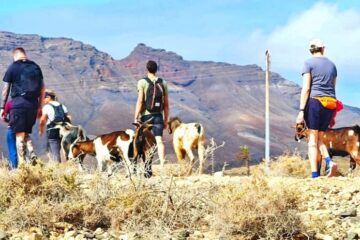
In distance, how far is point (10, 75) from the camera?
10781mm

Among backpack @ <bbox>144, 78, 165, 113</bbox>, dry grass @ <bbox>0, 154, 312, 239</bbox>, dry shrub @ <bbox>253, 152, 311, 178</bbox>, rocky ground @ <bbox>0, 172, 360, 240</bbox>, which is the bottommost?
dry shrub @ <bbox>253, 152, 311, 178</bbox>

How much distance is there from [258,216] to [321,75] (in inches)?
168

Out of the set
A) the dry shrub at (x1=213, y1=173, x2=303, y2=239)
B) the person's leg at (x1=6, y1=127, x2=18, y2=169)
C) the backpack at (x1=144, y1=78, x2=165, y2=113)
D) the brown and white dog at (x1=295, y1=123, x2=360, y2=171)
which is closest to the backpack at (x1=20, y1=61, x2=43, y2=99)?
the person's leg at (x1=6, y1=127, x2=18, y2=169)

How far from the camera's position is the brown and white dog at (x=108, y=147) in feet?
45.0

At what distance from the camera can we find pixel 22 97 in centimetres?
1066

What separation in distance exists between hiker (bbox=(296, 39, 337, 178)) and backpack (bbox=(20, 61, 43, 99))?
386cm

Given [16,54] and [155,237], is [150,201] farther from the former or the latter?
[16,54]

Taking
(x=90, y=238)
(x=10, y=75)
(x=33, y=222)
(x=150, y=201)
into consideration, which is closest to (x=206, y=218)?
(x=150, y=201)

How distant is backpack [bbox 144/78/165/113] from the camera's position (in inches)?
468

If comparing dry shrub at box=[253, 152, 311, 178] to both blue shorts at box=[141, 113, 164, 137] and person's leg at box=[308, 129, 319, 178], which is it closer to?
blue shorts at box=[141, 113, 164, 137]

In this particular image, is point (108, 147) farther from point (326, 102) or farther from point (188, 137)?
point (326, 102)

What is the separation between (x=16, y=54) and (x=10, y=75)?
1.97ft

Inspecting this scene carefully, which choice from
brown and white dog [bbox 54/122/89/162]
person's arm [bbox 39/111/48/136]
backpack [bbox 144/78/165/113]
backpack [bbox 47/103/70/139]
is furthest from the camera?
brown and white dog [bbox 54/122/89/162]

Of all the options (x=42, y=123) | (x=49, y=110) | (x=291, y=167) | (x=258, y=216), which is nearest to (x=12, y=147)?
(x=42, y=123)
